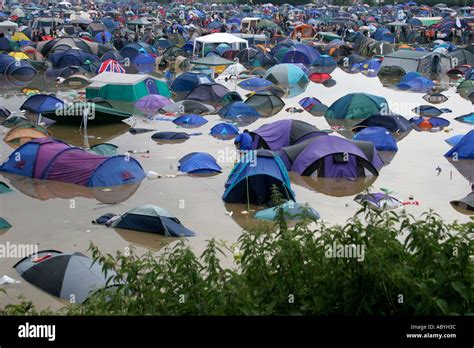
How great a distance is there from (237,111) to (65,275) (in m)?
13.8

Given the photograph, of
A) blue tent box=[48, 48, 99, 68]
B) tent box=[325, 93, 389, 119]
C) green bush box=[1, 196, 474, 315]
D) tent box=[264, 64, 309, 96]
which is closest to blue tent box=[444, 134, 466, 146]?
tent box=[325, 93, 389, 119]

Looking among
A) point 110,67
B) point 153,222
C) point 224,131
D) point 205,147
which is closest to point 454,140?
point 224,131

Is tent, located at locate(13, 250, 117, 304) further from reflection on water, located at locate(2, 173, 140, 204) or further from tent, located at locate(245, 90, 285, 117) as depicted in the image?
tent, located at locate(245, 90, 285, 117)

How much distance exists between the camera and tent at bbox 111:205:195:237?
12094 mm

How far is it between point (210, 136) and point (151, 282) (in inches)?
574

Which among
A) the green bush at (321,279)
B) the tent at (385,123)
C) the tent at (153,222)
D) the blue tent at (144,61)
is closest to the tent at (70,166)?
the tent at (153,222)

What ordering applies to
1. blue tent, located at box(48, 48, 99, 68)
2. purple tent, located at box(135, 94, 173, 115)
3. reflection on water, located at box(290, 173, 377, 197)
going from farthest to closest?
blue tent, located at box(48, 48, 99, 68), purple tent, located at box(135, 94, 173, 115), reflection on water, located at box(290, 173, 377, 197)

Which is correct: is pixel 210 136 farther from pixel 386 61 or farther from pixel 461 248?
pixel 386 61

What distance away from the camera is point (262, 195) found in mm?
13805

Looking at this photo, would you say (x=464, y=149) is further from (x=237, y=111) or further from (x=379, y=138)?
(x=237, y=111)

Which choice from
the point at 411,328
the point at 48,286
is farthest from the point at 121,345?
the point at 48,286

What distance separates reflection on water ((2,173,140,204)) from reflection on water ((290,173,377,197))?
3.74 meters

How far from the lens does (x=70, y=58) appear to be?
33.0m

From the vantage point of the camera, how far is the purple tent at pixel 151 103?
23828 millimetres
